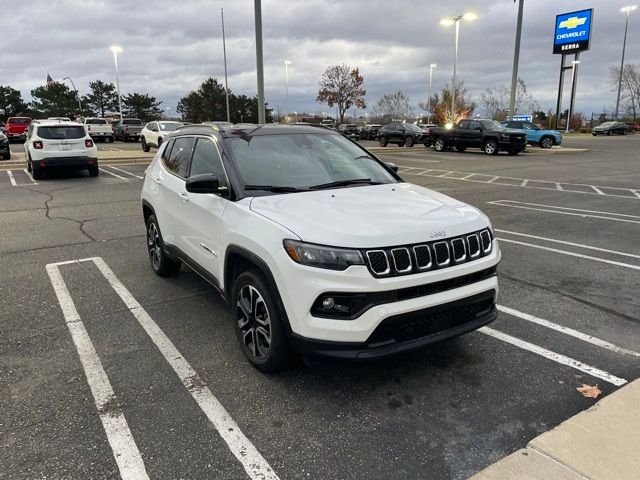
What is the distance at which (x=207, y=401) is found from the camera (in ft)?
10.7

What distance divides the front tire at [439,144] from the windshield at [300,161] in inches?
1010

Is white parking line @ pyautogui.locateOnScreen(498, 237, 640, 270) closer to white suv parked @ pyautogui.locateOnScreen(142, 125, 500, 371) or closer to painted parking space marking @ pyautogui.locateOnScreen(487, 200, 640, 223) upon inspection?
painted parking space marking @ pyautogui.locateOnScreen(487, 200, 640, 223)

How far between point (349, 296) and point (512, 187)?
12425 millimetres

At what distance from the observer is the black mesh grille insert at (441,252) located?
3158 millimetres

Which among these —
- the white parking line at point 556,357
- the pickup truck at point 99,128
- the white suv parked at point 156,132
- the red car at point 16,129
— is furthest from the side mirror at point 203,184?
the red car at point 16,129

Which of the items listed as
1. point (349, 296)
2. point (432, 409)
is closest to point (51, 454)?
point (349, 296)

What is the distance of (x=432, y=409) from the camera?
10.4ft

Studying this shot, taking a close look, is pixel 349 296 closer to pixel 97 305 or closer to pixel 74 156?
pixel 97 305

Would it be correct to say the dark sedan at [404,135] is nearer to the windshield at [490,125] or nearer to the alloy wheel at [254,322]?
the windshield at [490,125]

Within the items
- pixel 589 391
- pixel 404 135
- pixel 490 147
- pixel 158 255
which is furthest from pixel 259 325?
pixel 404 135

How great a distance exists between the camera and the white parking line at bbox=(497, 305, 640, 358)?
3.94 m

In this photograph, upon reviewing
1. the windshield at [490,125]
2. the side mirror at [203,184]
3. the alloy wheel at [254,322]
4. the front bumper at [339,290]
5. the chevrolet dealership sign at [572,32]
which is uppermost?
the chevrolet dealership sign at [572,32]

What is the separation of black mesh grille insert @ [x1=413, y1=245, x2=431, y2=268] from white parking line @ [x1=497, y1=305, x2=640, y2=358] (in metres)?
1.96

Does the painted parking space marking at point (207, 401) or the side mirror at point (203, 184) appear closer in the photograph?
the painted parking space marking at point (207, 401)
